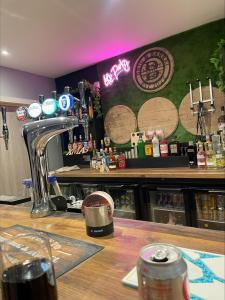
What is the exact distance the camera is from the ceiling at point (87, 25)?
2.34 meters

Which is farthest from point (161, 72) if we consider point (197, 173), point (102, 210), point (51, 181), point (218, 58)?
point (102, 210)

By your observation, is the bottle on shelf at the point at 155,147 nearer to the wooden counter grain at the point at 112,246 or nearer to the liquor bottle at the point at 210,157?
the liquor bottle at the point at 210,157

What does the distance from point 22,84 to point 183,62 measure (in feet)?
8.03

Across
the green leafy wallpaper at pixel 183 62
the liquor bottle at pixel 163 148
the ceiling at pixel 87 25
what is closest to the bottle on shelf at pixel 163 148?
the liquor bottle at pixel 163 148

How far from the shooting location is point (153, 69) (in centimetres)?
344

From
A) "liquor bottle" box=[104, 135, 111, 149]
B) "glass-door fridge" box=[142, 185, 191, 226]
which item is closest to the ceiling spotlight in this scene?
"liquor bottle" box=[104, 135, 111, 149]

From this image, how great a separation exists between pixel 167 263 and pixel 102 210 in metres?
0.54

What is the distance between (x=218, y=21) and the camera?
2.91m

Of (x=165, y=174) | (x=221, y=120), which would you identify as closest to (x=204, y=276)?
(x=165, y=174)

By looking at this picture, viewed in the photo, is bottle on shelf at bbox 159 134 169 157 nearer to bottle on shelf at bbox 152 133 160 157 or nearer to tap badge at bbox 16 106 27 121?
bottle on shelf at bbox 152 133 160 157

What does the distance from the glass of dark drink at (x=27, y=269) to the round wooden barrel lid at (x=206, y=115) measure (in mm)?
2852

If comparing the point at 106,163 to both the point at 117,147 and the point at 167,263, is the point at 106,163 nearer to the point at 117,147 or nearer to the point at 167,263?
the point at 117,147

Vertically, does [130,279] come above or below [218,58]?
below

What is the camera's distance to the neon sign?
3.67m
